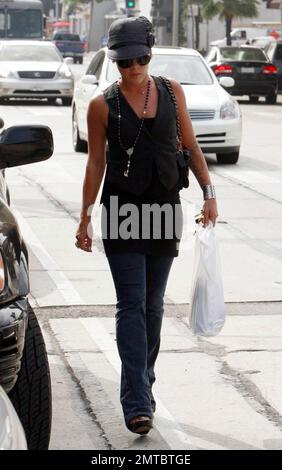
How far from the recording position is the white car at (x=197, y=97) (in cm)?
1723

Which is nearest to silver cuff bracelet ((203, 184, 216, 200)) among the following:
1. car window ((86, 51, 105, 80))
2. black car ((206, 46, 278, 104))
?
car window ((86, 51, 105, 80))

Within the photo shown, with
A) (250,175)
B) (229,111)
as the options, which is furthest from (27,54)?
(250,175)

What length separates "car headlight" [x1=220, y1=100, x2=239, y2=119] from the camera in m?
17.5

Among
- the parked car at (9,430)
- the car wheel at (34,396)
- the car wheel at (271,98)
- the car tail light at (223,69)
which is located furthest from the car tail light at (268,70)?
the parked car at (9,430)

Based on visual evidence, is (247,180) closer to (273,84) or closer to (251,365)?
(251,365)

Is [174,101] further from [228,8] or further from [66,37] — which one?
[66,37]

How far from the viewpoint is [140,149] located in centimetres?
507

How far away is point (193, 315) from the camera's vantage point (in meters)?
5.47

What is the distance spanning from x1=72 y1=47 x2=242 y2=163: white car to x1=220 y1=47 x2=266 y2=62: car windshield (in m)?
16.7

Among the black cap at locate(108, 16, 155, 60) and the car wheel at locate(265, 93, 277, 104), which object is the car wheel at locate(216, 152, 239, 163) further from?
the car wheel at locate(265, 93, 277, 104)

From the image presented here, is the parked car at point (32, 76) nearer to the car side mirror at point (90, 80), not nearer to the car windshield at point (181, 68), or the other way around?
the car windshield at point (181, 68)

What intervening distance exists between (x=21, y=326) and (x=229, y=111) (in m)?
13.6

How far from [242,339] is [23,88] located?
2319 cm

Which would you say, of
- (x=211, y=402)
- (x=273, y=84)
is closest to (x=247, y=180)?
(x=211, y=402)
